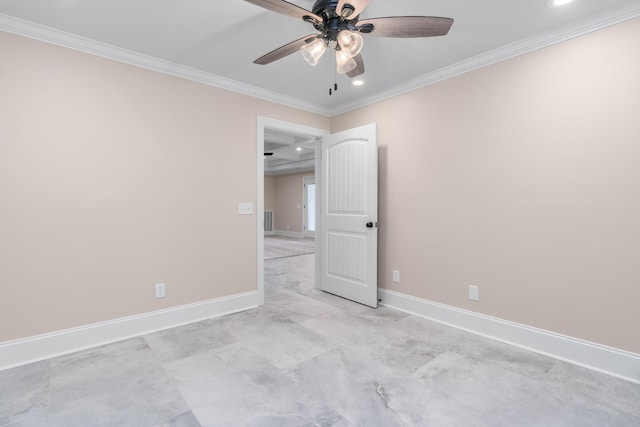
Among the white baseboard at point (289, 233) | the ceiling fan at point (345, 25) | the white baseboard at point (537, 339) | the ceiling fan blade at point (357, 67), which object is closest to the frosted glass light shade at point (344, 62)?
the ceiling fan at point (345, 25)

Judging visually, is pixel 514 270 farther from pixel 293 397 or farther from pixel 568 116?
pixel 293 397

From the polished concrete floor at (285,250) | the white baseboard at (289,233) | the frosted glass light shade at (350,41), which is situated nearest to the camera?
the frosted glass light shade at (350,41)

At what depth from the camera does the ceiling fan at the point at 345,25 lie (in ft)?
4.99

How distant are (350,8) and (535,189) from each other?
75.4 inches

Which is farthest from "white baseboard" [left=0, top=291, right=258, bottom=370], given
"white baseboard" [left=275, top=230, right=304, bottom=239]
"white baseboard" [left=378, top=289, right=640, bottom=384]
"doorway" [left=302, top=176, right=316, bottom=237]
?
"white baseboard" [left=275, top=230, right=304, bottom=239]

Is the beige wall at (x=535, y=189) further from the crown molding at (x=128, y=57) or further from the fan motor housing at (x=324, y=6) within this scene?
the fan motor housing at (x=324, y=6)

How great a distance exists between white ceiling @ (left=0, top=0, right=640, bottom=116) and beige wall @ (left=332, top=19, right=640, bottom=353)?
159 millimetres

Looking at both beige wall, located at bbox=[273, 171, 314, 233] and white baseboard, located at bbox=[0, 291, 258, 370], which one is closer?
white baseboard, located at bbox=[0, 291, 258, 370]

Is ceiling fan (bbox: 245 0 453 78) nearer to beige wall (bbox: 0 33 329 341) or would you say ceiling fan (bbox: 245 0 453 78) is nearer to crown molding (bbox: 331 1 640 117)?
crown molding (bbox: 331 1 640 117)

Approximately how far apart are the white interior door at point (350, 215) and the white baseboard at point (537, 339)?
58 centimetres

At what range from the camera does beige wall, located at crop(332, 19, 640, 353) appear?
201cm

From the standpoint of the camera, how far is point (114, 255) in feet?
8.25

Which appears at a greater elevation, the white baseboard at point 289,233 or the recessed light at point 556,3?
the recessed light at point 556,3

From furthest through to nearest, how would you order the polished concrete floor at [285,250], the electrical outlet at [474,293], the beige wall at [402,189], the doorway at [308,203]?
1. the doorway at [308,203]
2. the polished concrete floor at [285,250]
3. the electrical outlet at [474,293]
4. the beige wall at [402,189]
